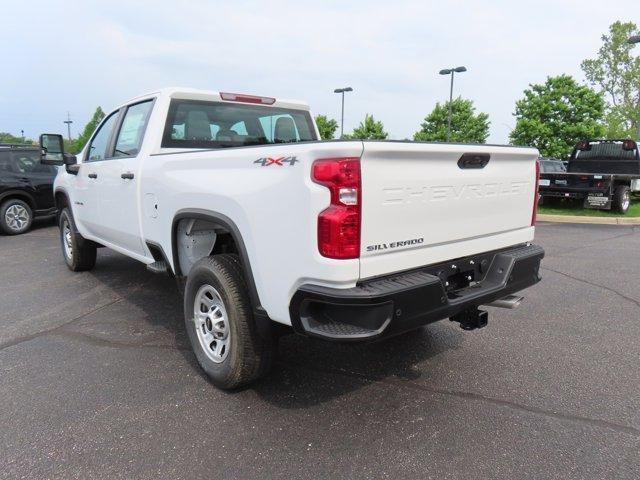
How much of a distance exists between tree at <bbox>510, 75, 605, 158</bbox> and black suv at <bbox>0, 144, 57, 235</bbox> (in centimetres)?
2458

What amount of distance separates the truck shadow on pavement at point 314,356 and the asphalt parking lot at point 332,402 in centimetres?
2

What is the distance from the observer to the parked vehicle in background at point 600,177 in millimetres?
11859

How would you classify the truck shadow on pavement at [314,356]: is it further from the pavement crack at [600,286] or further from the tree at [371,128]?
the tree at [371,128]

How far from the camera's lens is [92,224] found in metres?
5.31

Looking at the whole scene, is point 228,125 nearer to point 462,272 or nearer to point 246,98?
point 246,98

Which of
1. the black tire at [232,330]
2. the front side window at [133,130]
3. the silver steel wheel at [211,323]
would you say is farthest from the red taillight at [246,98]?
the silver steel wheel at [211,323]

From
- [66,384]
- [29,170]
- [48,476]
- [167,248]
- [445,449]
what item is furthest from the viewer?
[29,170]

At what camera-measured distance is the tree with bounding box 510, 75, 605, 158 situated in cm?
2641

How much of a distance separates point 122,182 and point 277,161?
2.35 m

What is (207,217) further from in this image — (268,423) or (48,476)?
(48,476)

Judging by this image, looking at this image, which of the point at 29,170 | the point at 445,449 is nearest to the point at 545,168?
the point at 29,170

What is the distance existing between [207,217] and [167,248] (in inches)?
31.7

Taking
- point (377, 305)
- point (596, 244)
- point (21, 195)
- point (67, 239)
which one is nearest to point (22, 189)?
point (21, 195)

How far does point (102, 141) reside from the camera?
5250mm
